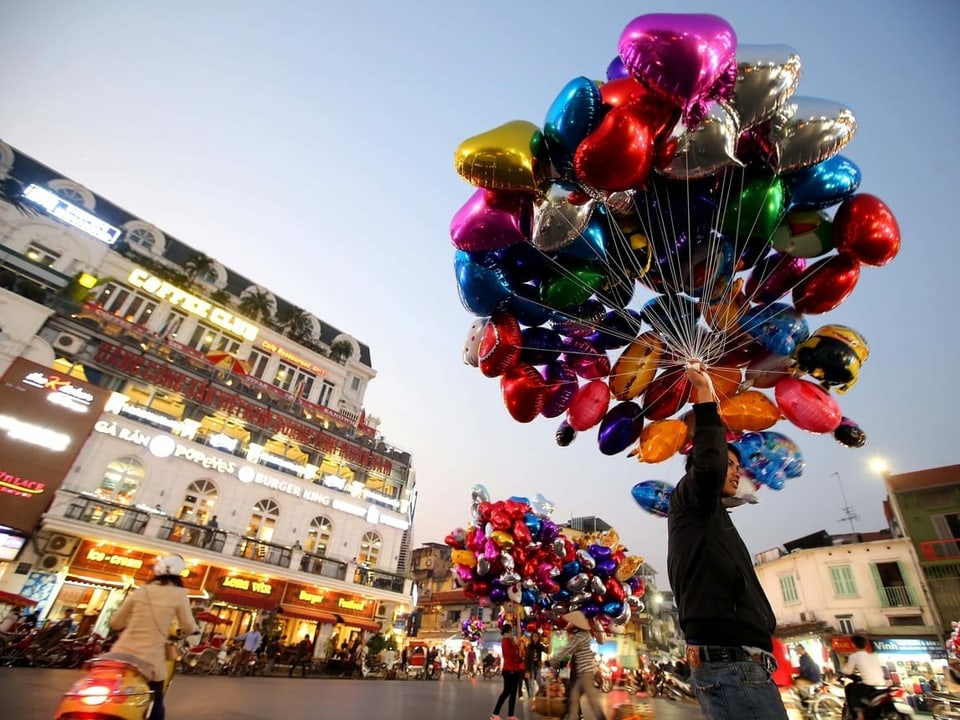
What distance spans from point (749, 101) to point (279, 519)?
22671 millimetres

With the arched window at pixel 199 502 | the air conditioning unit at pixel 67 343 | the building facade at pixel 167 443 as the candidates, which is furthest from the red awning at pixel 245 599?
the air conditioning unit at pixel 67 343

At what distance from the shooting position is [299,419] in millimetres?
23125

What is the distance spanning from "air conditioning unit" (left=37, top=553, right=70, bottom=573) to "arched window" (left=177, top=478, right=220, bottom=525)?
3.46m

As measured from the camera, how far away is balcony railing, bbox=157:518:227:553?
1755 cm

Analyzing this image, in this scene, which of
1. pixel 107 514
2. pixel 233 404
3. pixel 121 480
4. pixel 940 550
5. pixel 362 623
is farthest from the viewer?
pixel 362 623

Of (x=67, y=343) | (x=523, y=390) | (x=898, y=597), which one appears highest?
(x=67, y=343)

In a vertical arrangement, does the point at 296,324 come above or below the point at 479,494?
above

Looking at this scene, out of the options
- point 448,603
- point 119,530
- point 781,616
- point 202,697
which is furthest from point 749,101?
point 448,603

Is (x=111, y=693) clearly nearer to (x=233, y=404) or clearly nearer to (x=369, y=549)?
(x=233, y=404)

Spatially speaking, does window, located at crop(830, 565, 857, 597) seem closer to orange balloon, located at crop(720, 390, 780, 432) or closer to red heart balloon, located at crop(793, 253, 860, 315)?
orange balloon, located at crop(720, 390, 780, 432)

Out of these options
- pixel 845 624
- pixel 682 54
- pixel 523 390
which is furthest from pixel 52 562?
pixel 845 624

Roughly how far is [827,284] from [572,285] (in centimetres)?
231

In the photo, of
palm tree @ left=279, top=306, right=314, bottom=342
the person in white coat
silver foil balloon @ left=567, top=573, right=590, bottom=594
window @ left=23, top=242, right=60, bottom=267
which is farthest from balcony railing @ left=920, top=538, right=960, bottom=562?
window @ left=23, top=242, right=60, bottom=267

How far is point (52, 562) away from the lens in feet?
50.8
